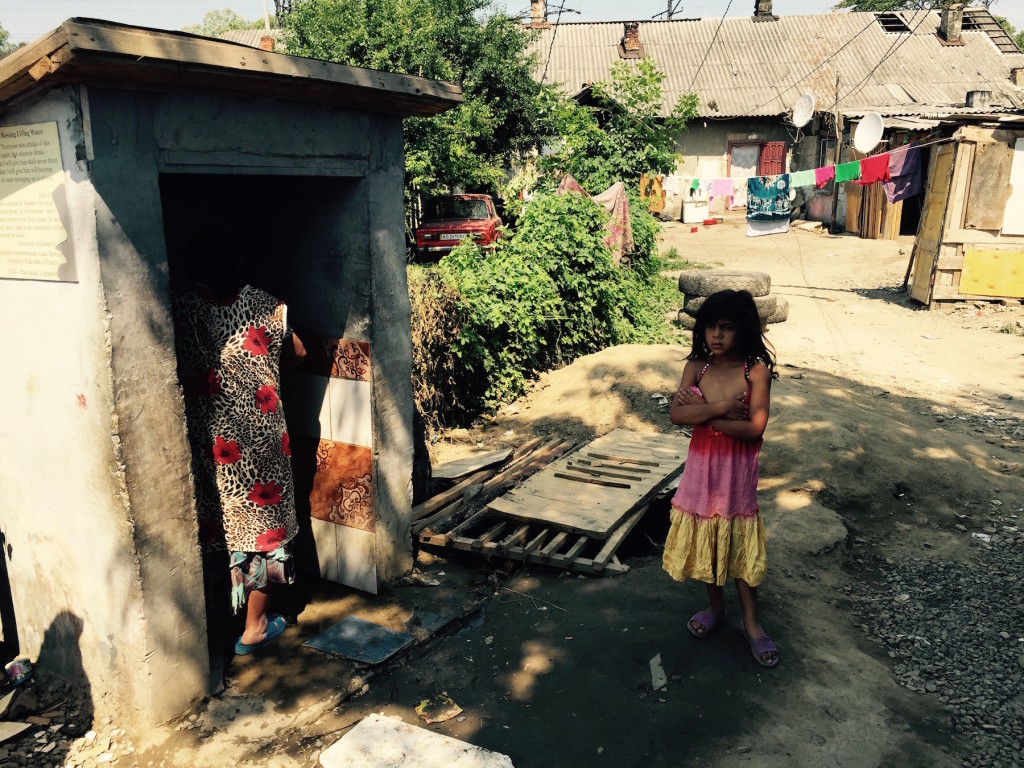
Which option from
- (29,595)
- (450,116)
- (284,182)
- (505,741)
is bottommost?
(505,741)

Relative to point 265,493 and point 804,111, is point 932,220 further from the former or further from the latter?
point 265,493

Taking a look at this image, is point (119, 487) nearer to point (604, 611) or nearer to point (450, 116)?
point (604, 611)

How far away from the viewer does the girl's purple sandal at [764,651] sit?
3.31 m

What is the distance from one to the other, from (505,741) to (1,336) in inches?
104

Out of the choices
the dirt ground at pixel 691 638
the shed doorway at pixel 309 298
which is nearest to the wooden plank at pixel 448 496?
the dirt ground at pixel 691 638

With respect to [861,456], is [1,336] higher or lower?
higher

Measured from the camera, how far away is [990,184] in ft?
37.6

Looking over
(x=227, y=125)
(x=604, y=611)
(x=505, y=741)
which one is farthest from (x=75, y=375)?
(x=604, y=611)

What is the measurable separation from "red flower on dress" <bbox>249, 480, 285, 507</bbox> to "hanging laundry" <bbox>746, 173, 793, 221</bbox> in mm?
12547

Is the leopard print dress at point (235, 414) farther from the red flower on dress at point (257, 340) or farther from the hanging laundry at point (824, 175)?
the hanging laundry at point (824, 175)

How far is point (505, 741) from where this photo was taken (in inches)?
117

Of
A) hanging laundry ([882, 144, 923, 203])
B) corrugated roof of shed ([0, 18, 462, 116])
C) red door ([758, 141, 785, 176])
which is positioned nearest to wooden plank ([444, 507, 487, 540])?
corrugated roof of shed ([0, 18, 462, 116])

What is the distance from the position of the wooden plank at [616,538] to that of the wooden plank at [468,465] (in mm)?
1394

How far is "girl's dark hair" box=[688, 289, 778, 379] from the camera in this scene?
3.19m
